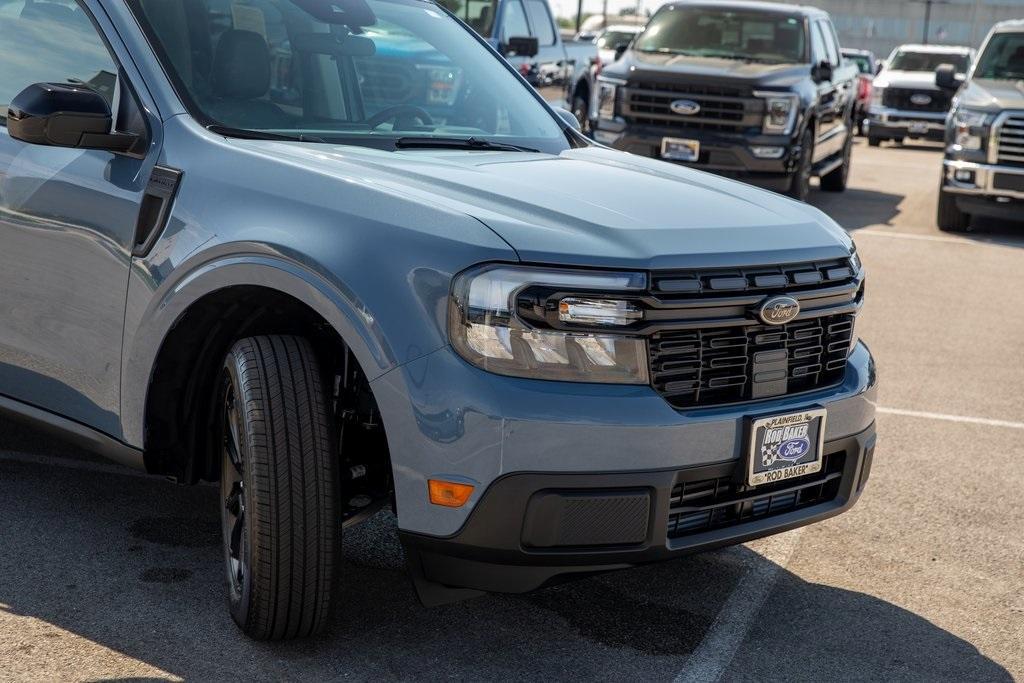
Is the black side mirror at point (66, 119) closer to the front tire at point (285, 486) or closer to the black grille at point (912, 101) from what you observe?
the front tire at point (285, 486)

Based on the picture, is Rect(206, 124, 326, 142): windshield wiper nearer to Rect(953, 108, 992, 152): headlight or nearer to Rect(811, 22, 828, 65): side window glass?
Rect(953, 108, 992, 152): headlight

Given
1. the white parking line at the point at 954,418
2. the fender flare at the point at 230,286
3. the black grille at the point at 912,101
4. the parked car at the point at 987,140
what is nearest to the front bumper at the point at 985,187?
the parked car at the point at 987,140

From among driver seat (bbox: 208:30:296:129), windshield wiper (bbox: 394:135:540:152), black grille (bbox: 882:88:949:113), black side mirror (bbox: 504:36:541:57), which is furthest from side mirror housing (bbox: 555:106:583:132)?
black grille (bbox: 882:88:949:113)

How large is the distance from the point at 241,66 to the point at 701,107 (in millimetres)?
8621

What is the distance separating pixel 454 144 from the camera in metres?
4.18

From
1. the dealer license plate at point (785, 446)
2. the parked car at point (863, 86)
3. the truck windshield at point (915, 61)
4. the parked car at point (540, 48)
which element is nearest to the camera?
the dealer license plate at point (785, 446)

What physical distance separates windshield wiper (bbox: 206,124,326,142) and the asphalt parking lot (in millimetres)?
1243

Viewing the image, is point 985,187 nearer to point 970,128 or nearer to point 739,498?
point 970,128

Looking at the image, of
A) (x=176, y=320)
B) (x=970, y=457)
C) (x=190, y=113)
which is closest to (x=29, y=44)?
(x=190, y=113)

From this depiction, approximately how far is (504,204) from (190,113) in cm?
98

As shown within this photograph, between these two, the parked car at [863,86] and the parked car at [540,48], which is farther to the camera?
the parked car at [863,86]

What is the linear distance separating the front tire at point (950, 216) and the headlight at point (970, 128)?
24.5 inches

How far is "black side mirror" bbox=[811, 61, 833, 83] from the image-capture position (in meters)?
12.7

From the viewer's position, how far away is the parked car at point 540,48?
44.8 ft
